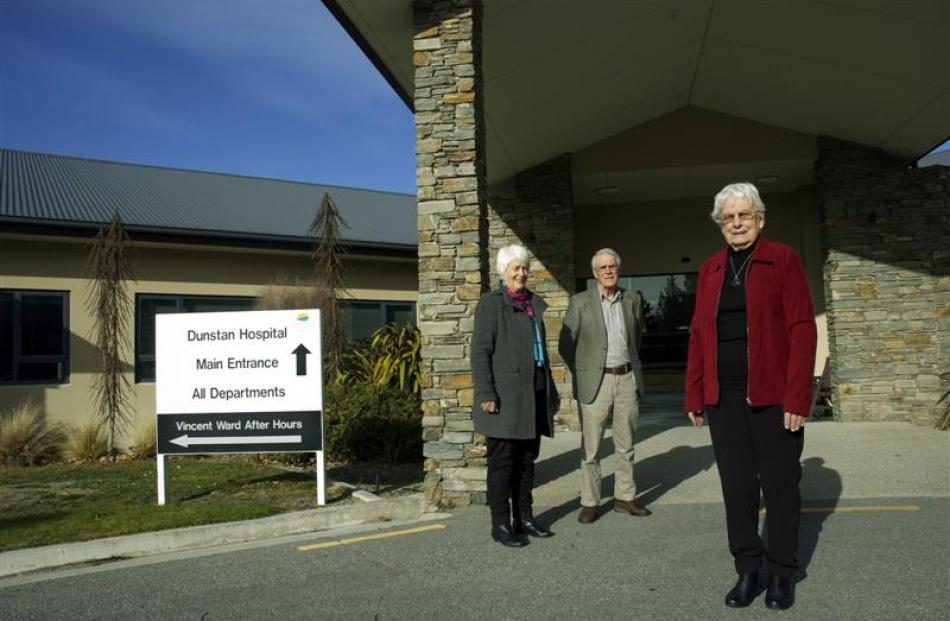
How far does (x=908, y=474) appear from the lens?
674 centimetres

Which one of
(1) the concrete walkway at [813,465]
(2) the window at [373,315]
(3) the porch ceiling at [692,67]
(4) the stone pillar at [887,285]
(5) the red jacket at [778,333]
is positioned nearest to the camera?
(5) the red jacket at [778,333]

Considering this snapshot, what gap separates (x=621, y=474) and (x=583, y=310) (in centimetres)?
127

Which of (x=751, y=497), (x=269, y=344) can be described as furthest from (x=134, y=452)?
(x=751, y=497)

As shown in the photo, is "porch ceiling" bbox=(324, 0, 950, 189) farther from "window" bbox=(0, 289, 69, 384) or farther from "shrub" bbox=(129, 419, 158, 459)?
"window" bbox=(0, 289, 69, 384)

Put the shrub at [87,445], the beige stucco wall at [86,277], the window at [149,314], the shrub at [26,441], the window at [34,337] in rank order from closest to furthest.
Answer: the shrub at [26,441] < the shrub at [87,445] < the window at [34,337] < the beige stucco wall at [86,277] < the window at [149,314]

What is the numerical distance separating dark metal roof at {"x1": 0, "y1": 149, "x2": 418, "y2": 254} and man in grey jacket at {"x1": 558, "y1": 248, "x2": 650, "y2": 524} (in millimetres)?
9372

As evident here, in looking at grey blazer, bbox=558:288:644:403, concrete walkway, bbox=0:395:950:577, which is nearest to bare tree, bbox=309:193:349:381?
concrete walkway, bbox=0:395:950:577

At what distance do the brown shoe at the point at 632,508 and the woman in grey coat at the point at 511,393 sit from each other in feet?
2.70

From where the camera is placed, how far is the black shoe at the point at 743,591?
358 cm

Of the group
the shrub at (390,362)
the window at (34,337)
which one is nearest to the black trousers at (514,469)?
the shrub at (390,362)

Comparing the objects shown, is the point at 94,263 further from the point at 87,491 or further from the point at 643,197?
the point at 643,197

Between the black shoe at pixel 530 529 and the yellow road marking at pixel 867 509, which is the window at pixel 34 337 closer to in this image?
the black shoe at pixel 530 529

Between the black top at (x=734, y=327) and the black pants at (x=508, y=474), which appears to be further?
the black pants at (x=508, y=474)

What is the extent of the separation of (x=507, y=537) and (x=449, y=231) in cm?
277
